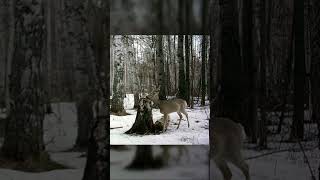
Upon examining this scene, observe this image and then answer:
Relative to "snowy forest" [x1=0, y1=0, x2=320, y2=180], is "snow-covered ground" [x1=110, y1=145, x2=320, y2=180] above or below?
below

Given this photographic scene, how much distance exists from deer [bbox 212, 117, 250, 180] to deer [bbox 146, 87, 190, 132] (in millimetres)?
653

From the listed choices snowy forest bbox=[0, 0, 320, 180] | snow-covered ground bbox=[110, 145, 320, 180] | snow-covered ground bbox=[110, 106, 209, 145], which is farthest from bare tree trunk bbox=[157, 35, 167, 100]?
snowy forest bbox=[0, 0, 320, 180]

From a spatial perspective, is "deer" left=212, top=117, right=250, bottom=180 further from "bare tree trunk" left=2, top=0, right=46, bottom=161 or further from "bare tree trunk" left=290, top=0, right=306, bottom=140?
"bare tree trunk" left=2, top=0, right=46, bottom=161

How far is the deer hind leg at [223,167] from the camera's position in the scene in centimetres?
269

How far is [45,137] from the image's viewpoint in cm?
267

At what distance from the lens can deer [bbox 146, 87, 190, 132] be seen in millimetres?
3379

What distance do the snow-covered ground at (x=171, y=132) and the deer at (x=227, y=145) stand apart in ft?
1.70

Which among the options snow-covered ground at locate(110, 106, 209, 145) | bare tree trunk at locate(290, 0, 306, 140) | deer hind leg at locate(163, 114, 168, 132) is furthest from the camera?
deer hind leg at locate(163, 114, 168, 132)

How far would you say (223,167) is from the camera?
271 cm

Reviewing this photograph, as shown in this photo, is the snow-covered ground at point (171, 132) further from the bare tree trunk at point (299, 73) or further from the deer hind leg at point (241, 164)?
the bare tree trunk at point (299, 73)

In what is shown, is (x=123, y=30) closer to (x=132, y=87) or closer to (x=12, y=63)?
(x=132, y=87)

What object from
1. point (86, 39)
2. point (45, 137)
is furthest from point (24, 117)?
point (86, 39)

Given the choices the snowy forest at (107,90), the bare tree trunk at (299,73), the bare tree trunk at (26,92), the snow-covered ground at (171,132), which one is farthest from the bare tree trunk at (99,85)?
the bare tree trunk at (299,73)

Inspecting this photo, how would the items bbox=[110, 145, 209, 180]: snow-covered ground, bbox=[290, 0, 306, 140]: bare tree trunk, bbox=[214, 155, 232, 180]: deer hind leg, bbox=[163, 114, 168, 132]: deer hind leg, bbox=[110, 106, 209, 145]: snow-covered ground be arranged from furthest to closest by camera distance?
1. bbox=[163, 114, 168, 132]: deer hind leg
2. bbox=[110, 106, 209, 145]: snow-covered ground
3. bbox=[110, 145, 209, 180]: snow-covered ground
4. bbox=[214, 155, 232, 180]: deer hind leg
5. bbox=[290, 0, 306, 140]: bare tree trunk
